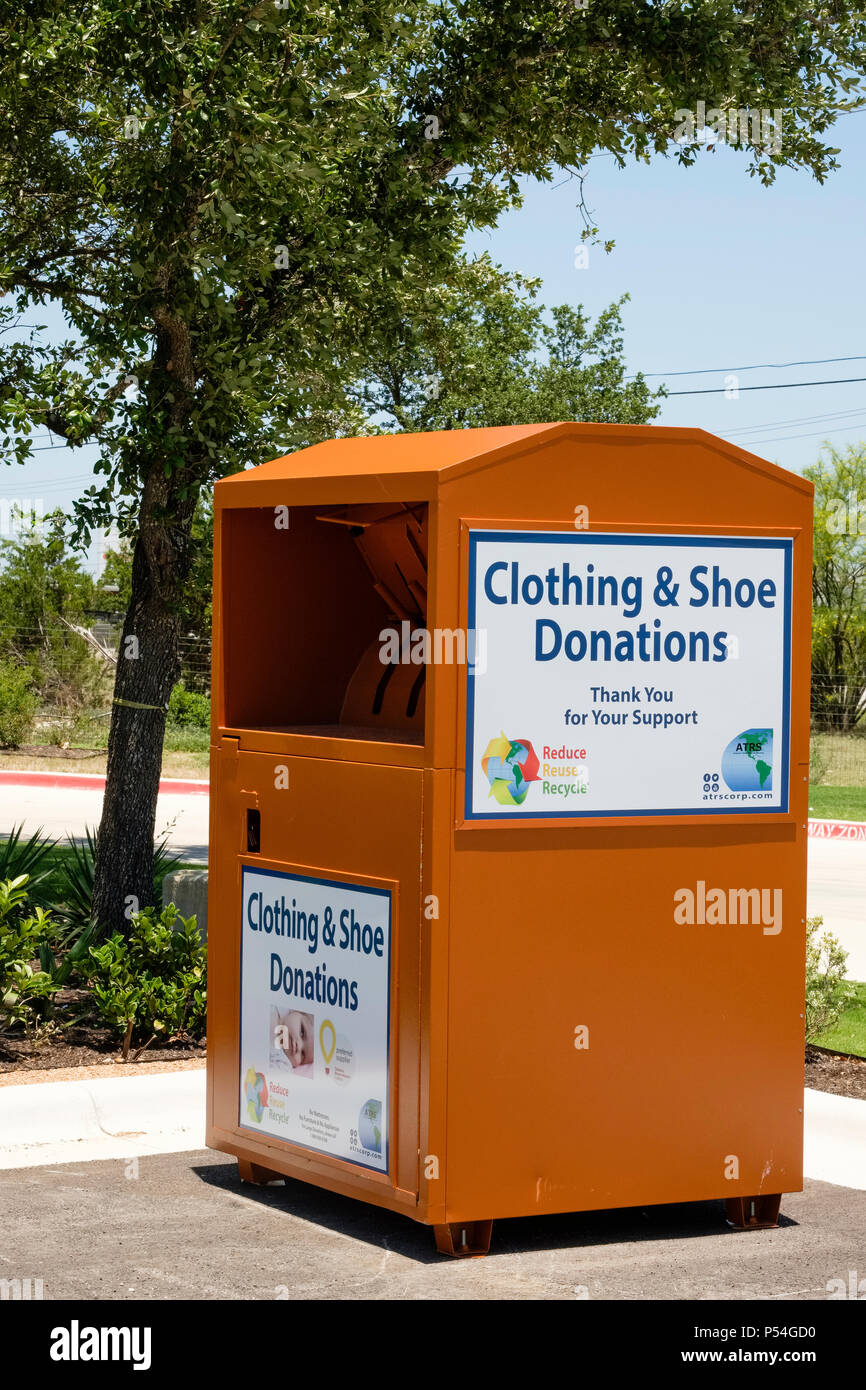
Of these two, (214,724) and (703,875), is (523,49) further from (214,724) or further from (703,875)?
(703,875)

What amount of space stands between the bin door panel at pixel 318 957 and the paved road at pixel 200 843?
490cm

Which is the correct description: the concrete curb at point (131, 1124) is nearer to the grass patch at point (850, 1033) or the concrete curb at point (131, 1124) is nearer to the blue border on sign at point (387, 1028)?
the blue border on sign at point (387, 1028)

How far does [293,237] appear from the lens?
927cm

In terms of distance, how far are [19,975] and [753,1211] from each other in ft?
11.8

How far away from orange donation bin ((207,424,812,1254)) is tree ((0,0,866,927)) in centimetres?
308

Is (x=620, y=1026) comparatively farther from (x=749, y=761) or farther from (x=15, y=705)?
(x=15, y=705)

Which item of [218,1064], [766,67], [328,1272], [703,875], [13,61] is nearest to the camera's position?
[328,1272]

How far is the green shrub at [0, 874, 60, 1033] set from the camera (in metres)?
7.44

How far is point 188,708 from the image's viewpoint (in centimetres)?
3175

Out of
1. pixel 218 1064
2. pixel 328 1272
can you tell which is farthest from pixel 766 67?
pixel 328 1272

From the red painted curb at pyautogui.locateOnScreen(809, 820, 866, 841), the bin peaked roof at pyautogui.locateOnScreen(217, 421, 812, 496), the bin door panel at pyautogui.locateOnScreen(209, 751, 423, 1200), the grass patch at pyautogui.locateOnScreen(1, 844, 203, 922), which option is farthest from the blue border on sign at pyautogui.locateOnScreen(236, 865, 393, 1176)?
the red painted curb at pyautogui.locateOnScreen(809, 820, 866, 841)

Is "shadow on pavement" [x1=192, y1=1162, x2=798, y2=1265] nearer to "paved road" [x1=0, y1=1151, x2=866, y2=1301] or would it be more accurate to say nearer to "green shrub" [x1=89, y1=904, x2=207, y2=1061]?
"paved road" [x1=0, y1=1151, x2=866, y2=1301]

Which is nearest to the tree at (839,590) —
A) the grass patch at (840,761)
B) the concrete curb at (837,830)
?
the grass patch at (840,761)

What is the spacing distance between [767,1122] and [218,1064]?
1909mm
